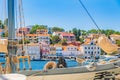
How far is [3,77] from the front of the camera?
7.98m

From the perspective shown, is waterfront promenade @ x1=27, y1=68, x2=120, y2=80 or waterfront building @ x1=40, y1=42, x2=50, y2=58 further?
waterfront building @ x1=40, y1=42, x2=50, y2=58

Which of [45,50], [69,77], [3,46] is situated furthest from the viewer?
[45,50]

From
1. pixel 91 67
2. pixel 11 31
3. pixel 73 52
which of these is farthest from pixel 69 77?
pixel 73 52

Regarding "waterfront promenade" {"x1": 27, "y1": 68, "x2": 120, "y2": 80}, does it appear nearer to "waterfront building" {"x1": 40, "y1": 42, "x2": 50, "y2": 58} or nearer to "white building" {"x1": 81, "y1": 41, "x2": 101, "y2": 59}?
"white building" {"x1": 81, "y1": 41, "x2": 101, "y2": 59}

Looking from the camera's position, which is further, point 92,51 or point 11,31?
point 92,51

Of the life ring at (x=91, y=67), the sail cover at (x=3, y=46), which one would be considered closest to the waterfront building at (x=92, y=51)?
the life ring at (x=91, y=67)

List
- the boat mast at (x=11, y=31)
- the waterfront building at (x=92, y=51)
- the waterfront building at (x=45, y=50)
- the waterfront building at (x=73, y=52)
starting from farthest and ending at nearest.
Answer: the waterfront building at (x=45, y=50)
the waterfront building at (x=73, y=52)
the waterfront building at (x=92, y=51)
the boat mast at (x=11, y=31)

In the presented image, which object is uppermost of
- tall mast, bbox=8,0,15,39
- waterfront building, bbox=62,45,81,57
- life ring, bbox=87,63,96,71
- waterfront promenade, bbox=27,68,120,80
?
tall mast, bbox=8,0,15,39

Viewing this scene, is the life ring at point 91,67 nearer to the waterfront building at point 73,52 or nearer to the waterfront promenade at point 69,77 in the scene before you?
the waterfront promenade at point 69,77

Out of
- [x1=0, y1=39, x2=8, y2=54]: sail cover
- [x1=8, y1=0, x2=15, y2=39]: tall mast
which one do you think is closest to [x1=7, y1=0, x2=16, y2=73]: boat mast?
[x1=8, y1=0, x2=15, y2=39]: tall mast

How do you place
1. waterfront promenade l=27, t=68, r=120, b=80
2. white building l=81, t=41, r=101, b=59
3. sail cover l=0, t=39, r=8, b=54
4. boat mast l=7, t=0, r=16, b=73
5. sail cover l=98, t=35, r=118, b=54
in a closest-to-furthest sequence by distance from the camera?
1. waterfront promenade l=27, t=68, r=120, b=80
2. boat mast l=7, t=0, r=16, b=73
3. sail cover l=0, t=39, r=8, b=54
4. sail cover l=98, t=35, r=118, b=54
5. white building l=81, t=41, r=101, b=59

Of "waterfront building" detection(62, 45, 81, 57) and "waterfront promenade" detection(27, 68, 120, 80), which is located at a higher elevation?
"waterfront building" detection(62, 45, 81, 57)

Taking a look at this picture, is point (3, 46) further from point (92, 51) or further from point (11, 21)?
point (92, 51)

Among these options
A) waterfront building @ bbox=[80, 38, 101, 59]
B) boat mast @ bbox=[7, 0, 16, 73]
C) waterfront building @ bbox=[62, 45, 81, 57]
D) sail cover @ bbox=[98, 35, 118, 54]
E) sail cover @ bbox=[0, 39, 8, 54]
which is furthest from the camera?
waterfront building @ bbox=[62, 45, 81, 57]
